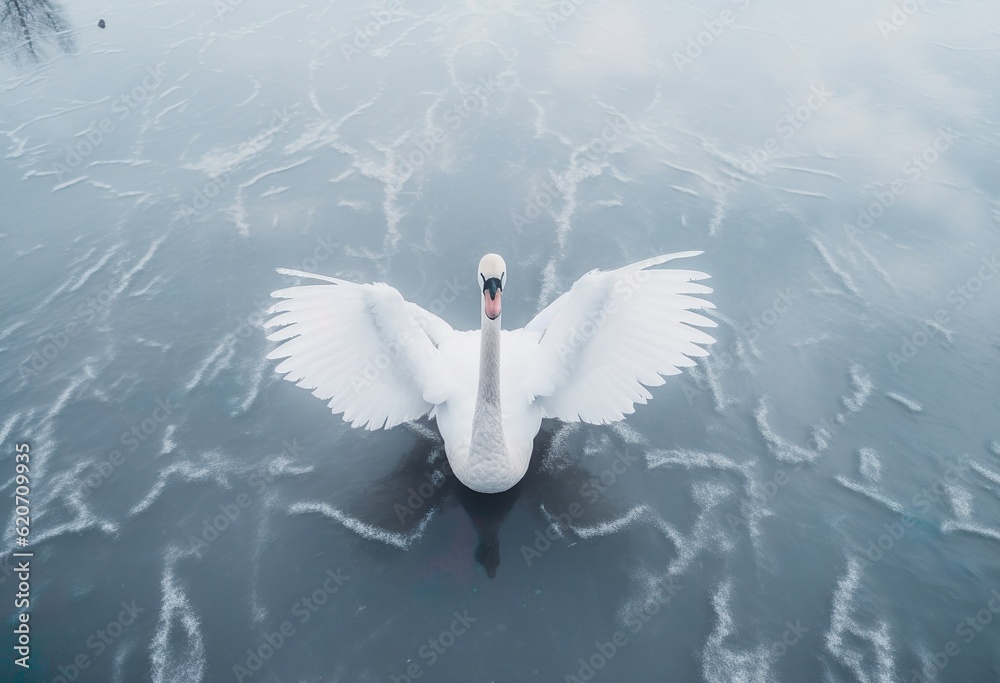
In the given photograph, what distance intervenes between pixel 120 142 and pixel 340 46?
9764mm

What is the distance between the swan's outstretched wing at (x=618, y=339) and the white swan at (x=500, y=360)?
0.02 m

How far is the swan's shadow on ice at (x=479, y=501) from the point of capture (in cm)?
939

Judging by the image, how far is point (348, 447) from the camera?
1074 centimetres

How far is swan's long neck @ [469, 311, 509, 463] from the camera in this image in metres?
8.30

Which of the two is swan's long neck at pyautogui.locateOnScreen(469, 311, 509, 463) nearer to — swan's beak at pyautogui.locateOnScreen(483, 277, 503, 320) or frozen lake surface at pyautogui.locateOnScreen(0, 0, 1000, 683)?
swan's beak at pyautogui.locateOnScreen(483, 277, 503, 320)

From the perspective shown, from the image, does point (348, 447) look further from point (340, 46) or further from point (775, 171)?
point (340, 46)

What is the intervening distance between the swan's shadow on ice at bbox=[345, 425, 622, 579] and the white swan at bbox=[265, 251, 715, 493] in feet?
1.81

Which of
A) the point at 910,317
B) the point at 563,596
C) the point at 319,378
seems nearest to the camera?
the point at 563,596

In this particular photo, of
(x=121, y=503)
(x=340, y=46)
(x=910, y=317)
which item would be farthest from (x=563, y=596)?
(x=340, y=46)

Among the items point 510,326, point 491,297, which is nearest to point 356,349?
point 491,297

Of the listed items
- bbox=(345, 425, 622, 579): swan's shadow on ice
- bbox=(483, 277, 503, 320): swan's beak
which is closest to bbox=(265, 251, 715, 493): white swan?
bbox=(345, 425, 622, 579): swan's shadow on ice

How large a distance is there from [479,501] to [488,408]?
2.02 meters

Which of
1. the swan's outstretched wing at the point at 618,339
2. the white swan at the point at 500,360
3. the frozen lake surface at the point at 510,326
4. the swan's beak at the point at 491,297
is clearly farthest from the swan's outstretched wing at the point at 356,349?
the swan's outstretched wing at the point at 618,339

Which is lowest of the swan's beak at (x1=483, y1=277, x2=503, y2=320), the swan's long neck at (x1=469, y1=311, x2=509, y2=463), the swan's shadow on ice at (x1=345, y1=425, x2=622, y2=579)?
the swan's shadow on ice at (x1=345, y1=425, x2=622, y2=579)
